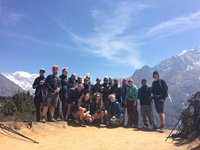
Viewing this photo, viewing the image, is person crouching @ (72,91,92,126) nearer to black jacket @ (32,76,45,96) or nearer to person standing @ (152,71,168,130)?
black jacket @ (32,76,45,96)

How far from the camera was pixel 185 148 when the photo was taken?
11.9m

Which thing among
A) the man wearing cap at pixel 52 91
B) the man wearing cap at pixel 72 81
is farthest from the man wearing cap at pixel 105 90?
the man wearing cap at pixel 52 91

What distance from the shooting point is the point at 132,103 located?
18078mm

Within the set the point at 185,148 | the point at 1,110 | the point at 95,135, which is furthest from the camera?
the point at 1,110

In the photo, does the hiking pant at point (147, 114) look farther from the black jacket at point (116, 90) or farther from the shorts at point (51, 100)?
the shorts at point (51, 100)

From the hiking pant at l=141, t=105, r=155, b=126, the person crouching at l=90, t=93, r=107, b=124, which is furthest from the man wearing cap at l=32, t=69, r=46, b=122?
the hiking pant at l=141, t=105, r=155, b=126

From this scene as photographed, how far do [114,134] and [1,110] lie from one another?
14066mm

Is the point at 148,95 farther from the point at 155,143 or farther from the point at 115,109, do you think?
the point at 155,143

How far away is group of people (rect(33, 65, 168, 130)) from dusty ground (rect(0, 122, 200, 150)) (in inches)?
36.8

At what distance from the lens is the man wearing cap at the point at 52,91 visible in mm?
15750

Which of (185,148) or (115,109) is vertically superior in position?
(115,109)

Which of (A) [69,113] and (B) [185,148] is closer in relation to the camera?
(B) [185,148]

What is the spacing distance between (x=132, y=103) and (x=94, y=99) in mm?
1840

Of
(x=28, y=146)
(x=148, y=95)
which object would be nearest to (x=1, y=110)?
(x=148, y=95)
